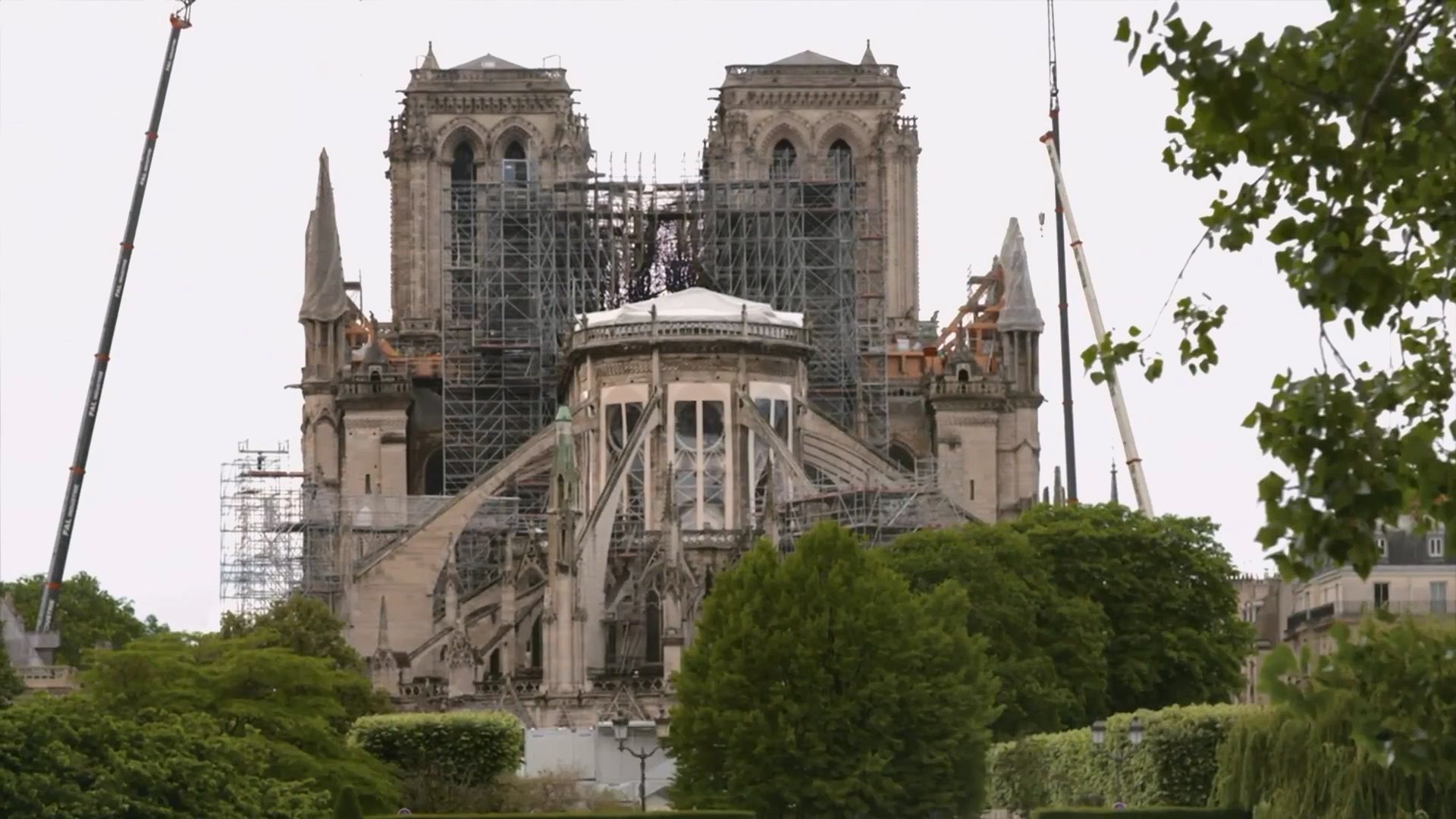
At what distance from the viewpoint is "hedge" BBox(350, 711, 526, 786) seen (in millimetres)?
77688

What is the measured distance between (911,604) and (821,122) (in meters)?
60.9

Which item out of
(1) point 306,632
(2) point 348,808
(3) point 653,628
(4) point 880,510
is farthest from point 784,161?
(2) point 348,808

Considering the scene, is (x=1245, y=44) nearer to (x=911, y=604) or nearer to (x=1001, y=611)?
(x=911, y=604)

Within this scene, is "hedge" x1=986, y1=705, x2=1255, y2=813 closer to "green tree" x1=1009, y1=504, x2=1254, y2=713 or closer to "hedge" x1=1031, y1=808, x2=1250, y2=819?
"hedge" x1=1031, y1=808, x2=1250, y2=819

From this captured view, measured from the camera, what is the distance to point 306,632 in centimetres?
9844

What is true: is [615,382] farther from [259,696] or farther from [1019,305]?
[259,696]

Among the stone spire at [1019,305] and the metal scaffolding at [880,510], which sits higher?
the stone spire at [1019,305]

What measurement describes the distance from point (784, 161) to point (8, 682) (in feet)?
170

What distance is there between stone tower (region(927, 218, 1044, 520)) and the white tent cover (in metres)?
11.8

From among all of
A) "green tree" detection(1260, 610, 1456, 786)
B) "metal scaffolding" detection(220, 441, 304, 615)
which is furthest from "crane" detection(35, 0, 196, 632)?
"green tree" detection(1260, 610, 1456, 786)

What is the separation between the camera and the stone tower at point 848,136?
447 feet

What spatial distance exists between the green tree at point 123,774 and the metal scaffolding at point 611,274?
61437mm

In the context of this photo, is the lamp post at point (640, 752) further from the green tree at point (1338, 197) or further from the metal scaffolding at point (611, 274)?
the green tree at point (1338, 197)

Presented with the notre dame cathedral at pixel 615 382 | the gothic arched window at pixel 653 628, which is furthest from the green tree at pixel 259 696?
the gothic arched window at pixel 653 628
